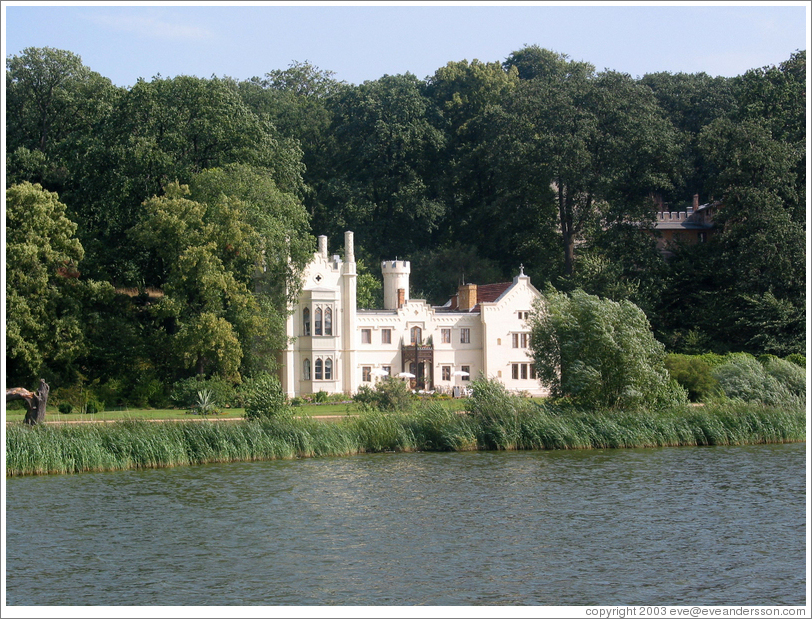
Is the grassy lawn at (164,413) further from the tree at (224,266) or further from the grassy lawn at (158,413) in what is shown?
→ the tree at (224,266)

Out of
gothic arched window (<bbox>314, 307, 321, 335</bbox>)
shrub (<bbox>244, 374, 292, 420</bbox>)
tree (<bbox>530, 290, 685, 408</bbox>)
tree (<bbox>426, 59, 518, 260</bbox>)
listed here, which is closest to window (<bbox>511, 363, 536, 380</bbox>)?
gothic arched window (<bbox>314, 307, 321, 335</bbox>)

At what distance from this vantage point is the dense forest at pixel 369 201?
47000 millimetres

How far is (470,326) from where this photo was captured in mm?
56062

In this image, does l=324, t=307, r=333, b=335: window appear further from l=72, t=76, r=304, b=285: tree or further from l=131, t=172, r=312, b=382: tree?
l=72, t=76, r=304, b=285: tree

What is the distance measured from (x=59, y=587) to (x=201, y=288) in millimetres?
29082

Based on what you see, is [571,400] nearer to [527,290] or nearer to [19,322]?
[527,290]

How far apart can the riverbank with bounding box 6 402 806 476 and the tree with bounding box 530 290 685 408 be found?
1.44 meters

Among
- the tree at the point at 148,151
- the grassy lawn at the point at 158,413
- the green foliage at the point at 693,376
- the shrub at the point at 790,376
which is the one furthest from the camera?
the tree at the point at 148,151

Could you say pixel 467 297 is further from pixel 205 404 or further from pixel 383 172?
pixel 205 404

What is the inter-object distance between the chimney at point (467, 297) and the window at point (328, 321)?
28.1 ft

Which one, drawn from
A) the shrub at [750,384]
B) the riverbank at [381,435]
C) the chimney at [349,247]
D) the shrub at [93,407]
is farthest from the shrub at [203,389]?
the shrub at [750,384]

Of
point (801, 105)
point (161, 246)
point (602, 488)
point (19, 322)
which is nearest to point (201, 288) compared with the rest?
point (161, 246)

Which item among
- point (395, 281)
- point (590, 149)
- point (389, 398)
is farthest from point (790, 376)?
point (590, 149)

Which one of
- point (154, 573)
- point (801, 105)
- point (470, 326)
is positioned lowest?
point (154, 573)
